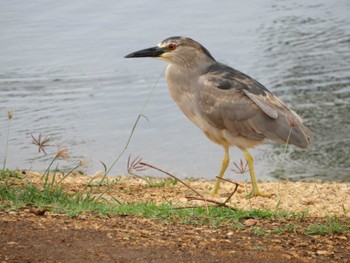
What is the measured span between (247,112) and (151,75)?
17.4 feet

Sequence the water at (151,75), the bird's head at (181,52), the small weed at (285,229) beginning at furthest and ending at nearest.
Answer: the water at (151,75), the bird's head at (181,52), the small weed at (285,229)

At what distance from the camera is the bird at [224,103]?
8.55 m

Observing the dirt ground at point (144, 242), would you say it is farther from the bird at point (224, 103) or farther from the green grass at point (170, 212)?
the bird at point (224, 103)

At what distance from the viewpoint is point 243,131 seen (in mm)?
8617

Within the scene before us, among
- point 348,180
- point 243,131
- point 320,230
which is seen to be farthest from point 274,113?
point 320,230

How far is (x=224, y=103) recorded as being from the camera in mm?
8617

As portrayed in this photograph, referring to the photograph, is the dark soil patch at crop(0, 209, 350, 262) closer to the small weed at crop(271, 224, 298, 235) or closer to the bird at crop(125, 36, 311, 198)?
the small weed at crop(271, 224, 298, 235)

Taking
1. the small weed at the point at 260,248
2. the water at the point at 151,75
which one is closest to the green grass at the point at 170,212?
the small weed at the point at 260,248

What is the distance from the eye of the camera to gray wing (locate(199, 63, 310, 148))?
8531 mm

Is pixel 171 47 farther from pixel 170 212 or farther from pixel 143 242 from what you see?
pixel 143 242

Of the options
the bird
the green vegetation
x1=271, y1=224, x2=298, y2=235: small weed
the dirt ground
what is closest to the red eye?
the bird

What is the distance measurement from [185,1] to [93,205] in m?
12.3

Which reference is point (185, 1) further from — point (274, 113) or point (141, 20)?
point (274, 113)

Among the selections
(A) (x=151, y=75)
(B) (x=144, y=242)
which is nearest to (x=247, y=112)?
(B) (x=144, y=242)
